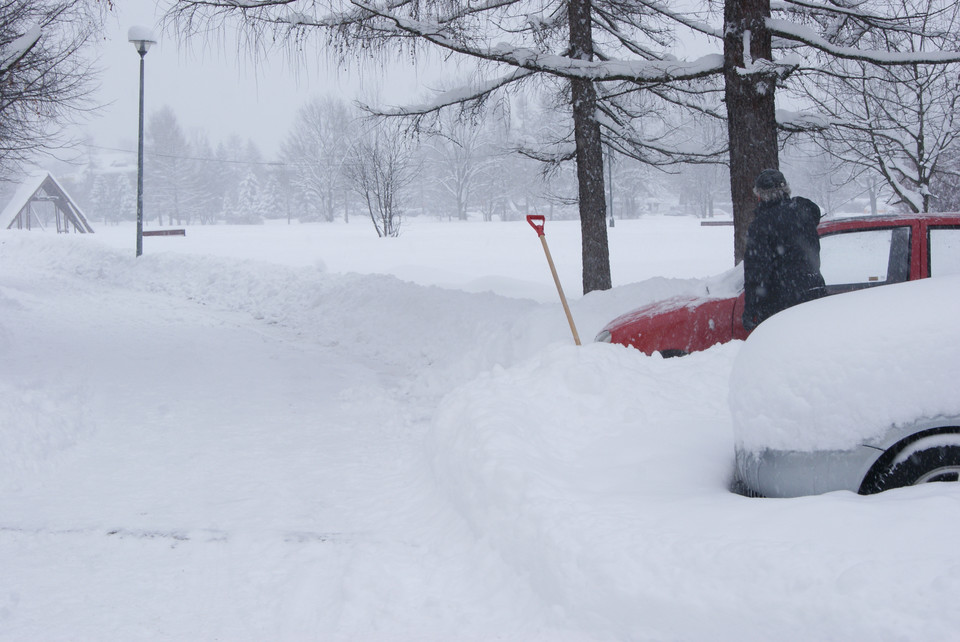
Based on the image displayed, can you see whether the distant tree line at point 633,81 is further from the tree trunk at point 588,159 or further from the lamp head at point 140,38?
the lamp head at point 140,38

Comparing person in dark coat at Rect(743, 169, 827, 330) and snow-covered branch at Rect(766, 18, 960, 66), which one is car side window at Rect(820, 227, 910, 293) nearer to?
person in dark coat at Rect(743, 169, 827, 330)

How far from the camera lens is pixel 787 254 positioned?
206 inches

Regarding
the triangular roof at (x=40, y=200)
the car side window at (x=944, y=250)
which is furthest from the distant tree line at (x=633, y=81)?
the triangular roof at (x=40, y=200)

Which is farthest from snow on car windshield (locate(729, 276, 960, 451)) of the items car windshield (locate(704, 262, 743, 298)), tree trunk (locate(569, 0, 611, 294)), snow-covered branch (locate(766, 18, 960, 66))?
tree trunk (locate(569, 0, 611, 294))

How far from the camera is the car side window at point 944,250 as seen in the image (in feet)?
17.2

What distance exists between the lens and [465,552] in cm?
383

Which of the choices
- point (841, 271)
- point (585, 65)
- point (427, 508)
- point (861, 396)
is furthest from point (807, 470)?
point (585, 65)

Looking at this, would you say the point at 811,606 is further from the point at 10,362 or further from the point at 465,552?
the point at 10,362

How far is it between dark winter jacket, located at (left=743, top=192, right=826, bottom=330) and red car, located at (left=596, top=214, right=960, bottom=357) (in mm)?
462

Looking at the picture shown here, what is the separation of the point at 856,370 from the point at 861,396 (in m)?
0.10

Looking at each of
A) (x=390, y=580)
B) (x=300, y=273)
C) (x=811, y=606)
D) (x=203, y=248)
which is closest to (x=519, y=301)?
(x=300, y=273)

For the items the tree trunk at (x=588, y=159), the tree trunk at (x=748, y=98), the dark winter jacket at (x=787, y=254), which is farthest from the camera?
the tree trunk at (x=588, y=159)

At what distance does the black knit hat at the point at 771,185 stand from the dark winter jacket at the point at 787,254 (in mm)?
52

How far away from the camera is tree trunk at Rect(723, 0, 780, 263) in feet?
26.7
